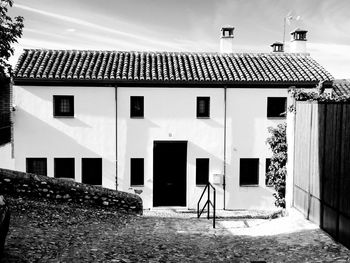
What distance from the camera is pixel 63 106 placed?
63.1 feet

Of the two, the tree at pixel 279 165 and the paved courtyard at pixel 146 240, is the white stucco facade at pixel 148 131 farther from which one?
the paved courtyard at pixel 146 240

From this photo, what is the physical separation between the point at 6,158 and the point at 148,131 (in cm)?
743

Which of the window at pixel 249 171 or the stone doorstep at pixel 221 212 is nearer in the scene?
the stone doorstep at pixel 221 212

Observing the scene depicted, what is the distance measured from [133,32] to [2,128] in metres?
A: 13.8

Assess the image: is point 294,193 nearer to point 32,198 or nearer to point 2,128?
point 32,198

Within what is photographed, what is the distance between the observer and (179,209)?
63.6ft

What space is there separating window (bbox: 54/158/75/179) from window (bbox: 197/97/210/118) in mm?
6829

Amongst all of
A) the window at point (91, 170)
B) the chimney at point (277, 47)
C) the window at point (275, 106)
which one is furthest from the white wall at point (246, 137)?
the chimney at point (277, 47)

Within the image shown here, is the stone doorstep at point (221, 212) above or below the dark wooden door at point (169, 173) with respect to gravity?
below

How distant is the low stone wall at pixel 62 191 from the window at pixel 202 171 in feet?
23.0

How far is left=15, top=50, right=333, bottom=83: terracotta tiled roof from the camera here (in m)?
19.1

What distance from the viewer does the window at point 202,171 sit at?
1956 cm

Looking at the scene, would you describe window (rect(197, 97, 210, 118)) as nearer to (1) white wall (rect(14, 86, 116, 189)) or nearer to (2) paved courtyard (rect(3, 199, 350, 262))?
(1) white wall (rect(14, 86, 116, 189))

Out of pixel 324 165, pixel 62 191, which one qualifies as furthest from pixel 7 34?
pixel 324 165
